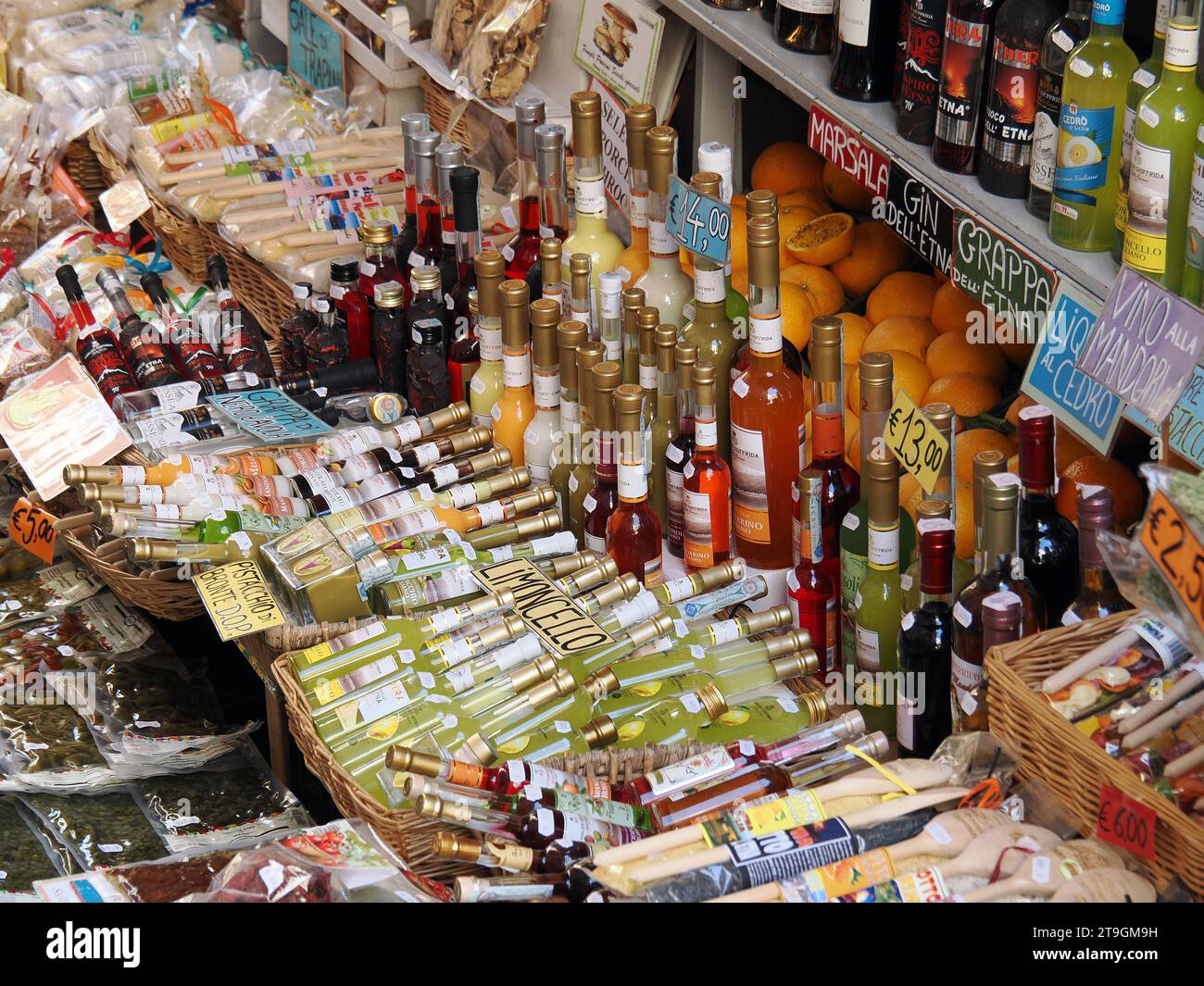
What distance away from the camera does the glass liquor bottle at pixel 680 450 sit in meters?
2.22

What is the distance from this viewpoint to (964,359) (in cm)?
235

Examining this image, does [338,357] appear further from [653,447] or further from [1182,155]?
[1182,155]

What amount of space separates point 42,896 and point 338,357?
4.89 ft

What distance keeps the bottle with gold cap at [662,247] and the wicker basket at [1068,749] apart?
916 millimetres

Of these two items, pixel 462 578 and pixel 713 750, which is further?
pixel 462 578

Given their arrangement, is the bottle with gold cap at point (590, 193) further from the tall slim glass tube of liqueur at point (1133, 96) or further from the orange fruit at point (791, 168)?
the tall slim glass tube of liqueur at point (1133, 96)

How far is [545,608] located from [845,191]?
110 cm

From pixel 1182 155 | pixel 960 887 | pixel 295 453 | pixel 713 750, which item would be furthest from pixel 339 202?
pixel 960 887

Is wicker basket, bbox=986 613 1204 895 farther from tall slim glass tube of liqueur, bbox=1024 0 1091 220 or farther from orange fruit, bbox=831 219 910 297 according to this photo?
orange fruit, bbox=831 219 910 297

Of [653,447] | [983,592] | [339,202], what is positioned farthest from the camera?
[339,202]

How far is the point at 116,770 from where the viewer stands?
2529mm

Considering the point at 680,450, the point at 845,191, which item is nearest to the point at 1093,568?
the point at 680,450

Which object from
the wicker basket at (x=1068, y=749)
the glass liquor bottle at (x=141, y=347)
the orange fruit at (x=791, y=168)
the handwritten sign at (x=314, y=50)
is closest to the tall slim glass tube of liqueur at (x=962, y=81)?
the wicker basket at (x=1068, y=749)

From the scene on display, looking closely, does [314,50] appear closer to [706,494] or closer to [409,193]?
[409,193]
